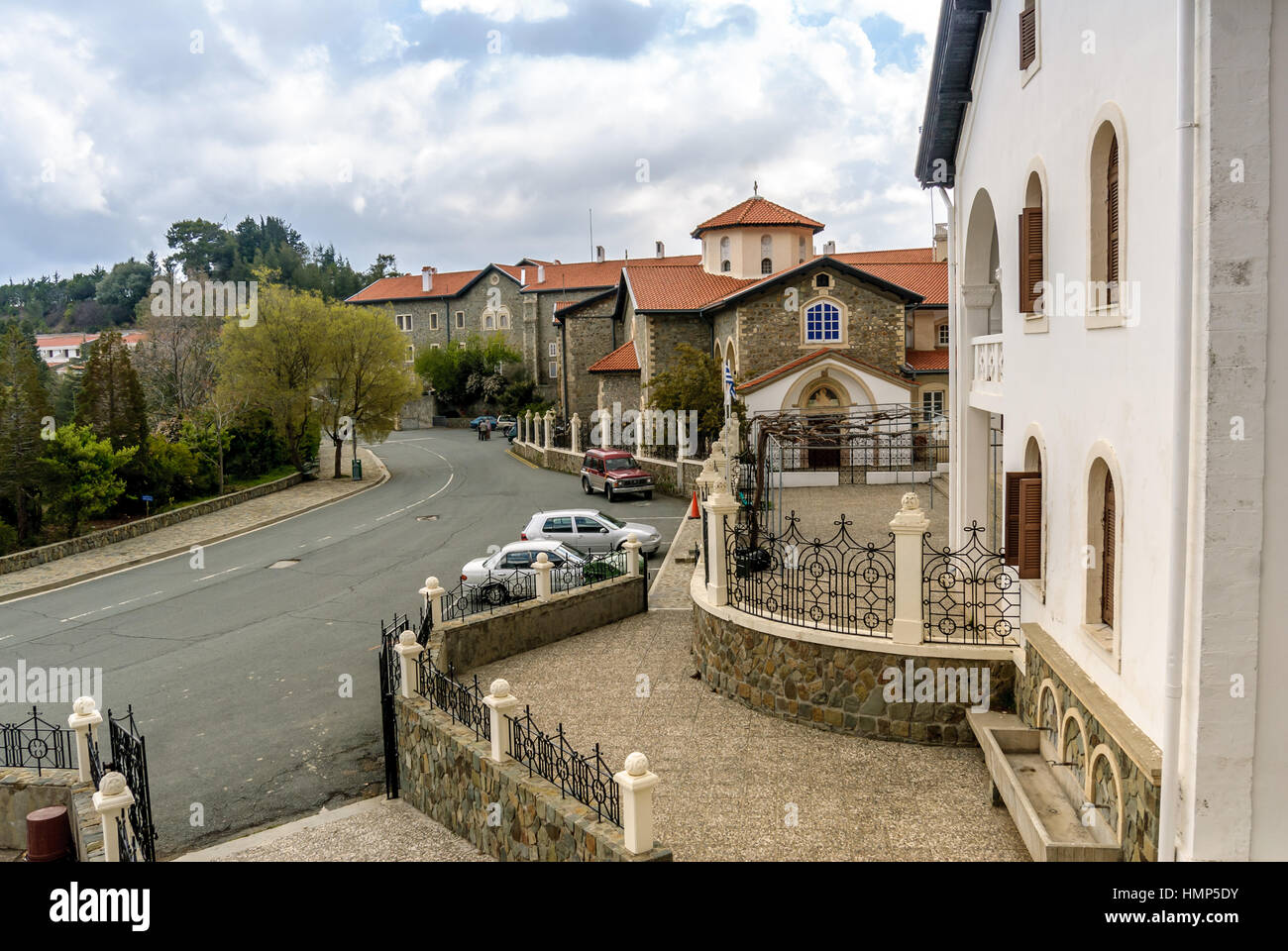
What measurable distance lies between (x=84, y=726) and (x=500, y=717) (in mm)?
4795

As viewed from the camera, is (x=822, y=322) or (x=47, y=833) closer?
(x=47, y=833)

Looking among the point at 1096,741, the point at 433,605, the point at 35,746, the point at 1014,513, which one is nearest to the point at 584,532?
the point at 433,605

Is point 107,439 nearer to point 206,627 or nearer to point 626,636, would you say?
point 206,627

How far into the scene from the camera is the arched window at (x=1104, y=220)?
286 inches

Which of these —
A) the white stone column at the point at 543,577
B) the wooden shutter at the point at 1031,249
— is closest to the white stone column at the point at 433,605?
the white stone column at the point at 543,577

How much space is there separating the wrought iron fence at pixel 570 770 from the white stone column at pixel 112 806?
3.50 meters

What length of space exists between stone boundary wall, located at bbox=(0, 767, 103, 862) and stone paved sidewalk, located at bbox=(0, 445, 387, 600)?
13.2m

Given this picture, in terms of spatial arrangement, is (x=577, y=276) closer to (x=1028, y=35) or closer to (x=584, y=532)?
(x=584, y=532)

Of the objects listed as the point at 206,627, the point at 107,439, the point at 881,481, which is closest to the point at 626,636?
the point at 206,627

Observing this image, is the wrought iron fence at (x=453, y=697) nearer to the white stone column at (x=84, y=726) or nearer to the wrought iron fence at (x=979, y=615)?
the white stone column at (x=84, y=726)

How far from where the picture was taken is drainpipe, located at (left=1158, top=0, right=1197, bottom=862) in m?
5.36

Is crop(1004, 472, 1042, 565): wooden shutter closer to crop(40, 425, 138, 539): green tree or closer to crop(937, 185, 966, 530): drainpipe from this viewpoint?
crop(937, 185, 966, 530): drainpipe

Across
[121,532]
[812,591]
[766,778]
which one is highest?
[812,591]

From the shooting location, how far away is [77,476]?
2786 centimetres
